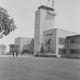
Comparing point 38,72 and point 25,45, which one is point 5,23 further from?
point 25,45

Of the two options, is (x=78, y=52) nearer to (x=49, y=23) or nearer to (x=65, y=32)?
(x=65, y=32)

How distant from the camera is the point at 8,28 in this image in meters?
19.9

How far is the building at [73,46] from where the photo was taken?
167 feet

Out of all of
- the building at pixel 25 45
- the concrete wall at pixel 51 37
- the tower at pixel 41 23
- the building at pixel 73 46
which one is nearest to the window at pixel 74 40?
the building at pixel 73 46

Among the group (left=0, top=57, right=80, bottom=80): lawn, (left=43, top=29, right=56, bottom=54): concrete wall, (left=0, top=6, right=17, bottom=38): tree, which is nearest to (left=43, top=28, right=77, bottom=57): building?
(left=43, top=29, right=56, bottom=54): concrete wall

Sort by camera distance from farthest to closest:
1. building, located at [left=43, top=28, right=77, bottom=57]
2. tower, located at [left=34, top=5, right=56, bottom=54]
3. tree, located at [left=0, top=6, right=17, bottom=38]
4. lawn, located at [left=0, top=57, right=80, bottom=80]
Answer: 1. tower, located at [left=34, top=5, right=56, bottom=54]
2. building, located at [left=43, top=28, right=77, bottom=57]
3. tree, located at [left=0, top=6, right=17, bottom=38]
4. lawn, located at [left=0, top=57, right=80, bottom=80]

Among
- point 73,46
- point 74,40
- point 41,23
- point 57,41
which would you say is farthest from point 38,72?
point 41,23

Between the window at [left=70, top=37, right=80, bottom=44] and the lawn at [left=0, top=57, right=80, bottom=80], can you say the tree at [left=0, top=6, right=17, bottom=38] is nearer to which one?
the lawn at [left=0, top=57, right=80, bottom=80]

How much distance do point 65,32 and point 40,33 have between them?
11.8 metres

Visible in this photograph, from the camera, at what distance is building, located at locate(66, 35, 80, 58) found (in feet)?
167

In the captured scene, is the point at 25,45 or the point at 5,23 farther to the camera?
the point at 25,45

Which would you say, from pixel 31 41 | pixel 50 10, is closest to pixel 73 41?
pixel 50 10

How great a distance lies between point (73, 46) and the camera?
174 feet

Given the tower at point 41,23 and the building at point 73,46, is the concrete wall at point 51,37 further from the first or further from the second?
the building at point 73,46
